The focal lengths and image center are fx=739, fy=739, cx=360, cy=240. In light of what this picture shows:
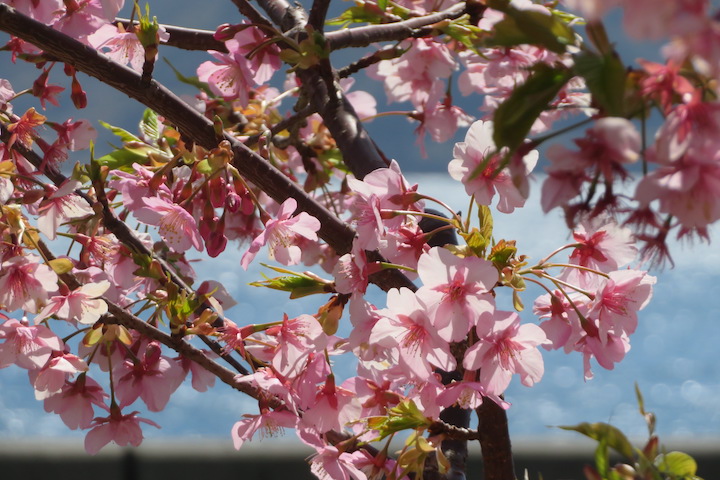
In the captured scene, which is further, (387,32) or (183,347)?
(387,32)

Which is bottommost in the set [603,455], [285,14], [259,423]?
[603,455]

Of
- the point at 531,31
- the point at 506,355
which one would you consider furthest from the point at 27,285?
the point at 531,31

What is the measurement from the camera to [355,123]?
878 millimetres

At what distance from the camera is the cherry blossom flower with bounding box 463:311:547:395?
61cm

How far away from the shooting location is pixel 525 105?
326 millimetres

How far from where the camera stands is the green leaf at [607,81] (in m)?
0.31

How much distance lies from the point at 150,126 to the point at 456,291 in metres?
0.60

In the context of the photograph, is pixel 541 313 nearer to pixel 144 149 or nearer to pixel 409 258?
pixel 409 258

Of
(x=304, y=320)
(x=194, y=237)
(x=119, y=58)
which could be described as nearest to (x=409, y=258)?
(x=304, y=320)

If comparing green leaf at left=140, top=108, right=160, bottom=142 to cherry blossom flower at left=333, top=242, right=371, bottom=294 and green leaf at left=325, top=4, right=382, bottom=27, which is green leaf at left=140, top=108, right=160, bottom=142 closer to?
green leaf at left=325, top=4, right=382, bottom=27

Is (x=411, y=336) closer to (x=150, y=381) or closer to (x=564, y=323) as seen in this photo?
(x=564, y=323)

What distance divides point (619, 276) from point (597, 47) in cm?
34

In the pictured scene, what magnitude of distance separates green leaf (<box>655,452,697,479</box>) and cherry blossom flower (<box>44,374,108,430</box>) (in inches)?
23.3

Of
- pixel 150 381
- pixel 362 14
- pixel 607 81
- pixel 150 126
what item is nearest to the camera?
pixel 607 81
